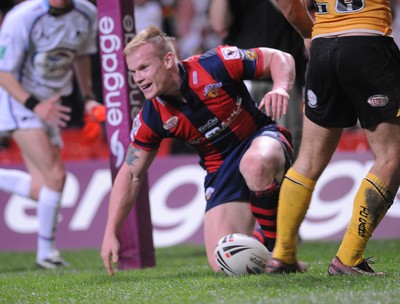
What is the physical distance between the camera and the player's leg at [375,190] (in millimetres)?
4125

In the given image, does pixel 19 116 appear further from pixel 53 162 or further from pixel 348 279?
pixel 348 279

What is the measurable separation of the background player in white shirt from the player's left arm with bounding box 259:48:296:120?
214 cm

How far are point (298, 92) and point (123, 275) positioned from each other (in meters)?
2.90

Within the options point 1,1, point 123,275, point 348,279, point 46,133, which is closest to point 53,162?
point 46,133

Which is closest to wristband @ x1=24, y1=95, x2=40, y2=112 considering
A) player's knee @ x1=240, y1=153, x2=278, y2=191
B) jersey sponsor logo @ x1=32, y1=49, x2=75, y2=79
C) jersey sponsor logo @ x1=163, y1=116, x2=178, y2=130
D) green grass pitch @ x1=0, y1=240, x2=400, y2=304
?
jersey sponsor logo @ x1=32, y1=49, x2=75, y2=79

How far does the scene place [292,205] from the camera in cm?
439

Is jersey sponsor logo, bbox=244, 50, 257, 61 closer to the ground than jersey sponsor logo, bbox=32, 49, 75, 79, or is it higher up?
higher up

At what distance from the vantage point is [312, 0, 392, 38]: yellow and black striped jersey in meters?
4.09

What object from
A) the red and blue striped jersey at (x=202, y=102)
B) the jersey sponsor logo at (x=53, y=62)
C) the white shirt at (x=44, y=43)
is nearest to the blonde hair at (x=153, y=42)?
the red and blue striped jersey at (x=202, y=102)

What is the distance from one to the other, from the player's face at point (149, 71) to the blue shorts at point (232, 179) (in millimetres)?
660

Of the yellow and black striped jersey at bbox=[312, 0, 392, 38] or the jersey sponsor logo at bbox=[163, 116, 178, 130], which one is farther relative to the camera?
the jersey sponsor logo at bbox=[163, 116, 178, 130]

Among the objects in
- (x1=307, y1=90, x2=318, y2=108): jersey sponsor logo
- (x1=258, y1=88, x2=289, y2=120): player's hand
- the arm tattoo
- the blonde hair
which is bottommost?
the arm tattoo

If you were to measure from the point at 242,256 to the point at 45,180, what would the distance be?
2.83m

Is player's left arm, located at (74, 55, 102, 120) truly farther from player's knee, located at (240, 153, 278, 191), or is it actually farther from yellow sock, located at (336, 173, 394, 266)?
yellow sock, located at (336, 173, 394, 266)
